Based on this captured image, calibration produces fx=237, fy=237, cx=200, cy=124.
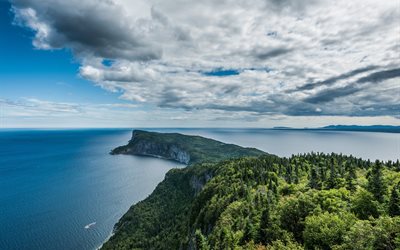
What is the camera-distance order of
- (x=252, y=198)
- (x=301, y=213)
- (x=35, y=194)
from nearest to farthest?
1. (x=301, y=213)
2. (x=252, y=198)
3. (x=35, y=194)

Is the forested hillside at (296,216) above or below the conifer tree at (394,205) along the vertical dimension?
below

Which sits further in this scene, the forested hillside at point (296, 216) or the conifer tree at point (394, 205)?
the conifer tree at point (394, 205)

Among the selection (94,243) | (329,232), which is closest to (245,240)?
(329,232)

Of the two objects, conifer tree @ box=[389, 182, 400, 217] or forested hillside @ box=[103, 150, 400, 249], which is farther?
conifer tree @ box=[389, 182, 400, 217]

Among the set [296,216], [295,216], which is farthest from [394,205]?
[295,216]

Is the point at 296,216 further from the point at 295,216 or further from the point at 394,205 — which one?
the point at 394,205

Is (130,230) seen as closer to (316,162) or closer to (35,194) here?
(316,162)

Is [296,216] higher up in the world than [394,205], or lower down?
lower down

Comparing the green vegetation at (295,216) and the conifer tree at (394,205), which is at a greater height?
the conifer tree at (394,205)

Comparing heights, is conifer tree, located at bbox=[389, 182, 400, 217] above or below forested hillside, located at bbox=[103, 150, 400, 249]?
above

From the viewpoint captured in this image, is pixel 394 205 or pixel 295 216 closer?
pixel 394 205

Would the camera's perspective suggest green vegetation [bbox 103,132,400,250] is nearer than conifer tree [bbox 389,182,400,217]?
Answer: Yes
